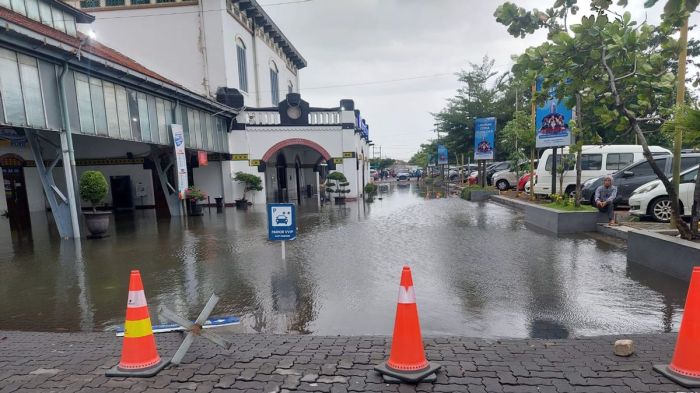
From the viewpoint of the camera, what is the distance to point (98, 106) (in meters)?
11.2

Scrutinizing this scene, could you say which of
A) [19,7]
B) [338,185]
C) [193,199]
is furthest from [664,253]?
[19,7]

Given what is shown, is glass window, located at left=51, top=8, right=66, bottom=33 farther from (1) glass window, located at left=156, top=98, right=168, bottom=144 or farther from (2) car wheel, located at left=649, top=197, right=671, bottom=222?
(2) car wheel, located at left=649, top=197, right=671, bottom=222

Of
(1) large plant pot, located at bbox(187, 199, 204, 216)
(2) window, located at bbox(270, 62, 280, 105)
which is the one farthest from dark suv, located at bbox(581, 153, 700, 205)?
(2) window, located at bbox(270, 62, 280, 105)

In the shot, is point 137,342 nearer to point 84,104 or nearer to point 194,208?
point 84,104

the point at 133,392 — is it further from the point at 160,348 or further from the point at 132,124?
the point at 132,124

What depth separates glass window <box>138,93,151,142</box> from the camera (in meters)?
13.2

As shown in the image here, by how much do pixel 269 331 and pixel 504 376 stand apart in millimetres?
2315

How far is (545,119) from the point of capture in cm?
1255

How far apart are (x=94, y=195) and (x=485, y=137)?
1700 centimetres

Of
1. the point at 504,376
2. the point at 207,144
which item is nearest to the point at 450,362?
the point at 504,376

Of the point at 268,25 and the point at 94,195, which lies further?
the point at 268,25

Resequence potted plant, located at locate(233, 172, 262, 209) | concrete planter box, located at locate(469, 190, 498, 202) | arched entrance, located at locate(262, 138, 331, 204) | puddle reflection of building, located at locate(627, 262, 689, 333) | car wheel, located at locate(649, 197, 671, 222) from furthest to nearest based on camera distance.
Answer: arched entrance, located at locate(262, 138, 331, 204) → potted plant, located at locate(233, 172, 262, 209) → concrete planter box, located at locate(469, 190, 498, 202) → car wheel, located at locate(649, 197, 671, 222) → puddle reflection of building, located at locate(627, 262, 689, 333)

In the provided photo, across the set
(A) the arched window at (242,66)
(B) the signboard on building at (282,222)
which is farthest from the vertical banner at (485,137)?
(B) the signboard on building at (282,222)

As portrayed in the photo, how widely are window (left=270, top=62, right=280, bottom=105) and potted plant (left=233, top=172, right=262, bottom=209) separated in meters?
9.33
